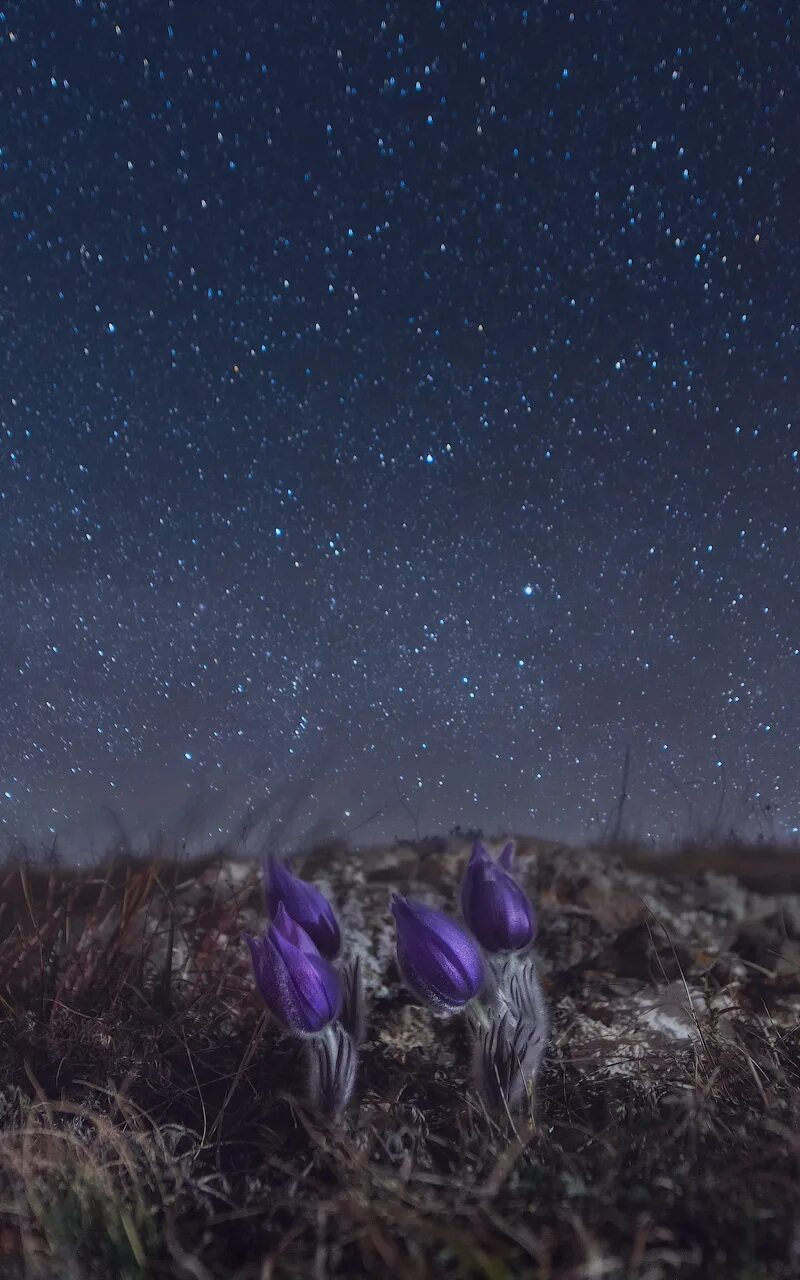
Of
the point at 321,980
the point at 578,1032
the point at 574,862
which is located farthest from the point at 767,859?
the point at 321,980

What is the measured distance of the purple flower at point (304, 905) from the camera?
67.7 inches

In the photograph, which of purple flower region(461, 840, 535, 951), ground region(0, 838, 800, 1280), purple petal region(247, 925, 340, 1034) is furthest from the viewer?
purple flower region(461, 840, 535, 951)

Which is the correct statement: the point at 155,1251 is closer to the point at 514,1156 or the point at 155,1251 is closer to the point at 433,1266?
the point at 433,1266

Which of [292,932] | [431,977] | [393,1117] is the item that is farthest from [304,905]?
[393,1117]

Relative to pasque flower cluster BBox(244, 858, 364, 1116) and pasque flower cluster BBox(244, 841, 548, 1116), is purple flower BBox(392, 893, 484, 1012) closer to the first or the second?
pasque flower cluster BBox(244, 841, 548, 1116)

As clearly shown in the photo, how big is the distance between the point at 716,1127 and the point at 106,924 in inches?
66.0

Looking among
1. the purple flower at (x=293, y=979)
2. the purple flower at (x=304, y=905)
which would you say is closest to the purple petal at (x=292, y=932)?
the purple flower at (x=293, y=979)

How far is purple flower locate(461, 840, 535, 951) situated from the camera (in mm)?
1642

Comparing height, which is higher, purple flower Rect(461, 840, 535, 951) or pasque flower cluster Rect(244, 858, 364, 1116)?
purple flower Rect(461, 840, 535, 951)

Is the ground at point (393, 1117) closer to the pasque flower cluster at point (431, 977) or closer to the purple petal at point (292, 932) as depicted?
the pasque flower cluster at point (431, 977)

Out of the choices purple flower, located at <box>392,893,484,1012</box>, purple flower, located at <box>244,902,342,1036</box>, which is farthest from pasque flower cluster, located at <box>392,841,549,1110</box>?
purple flower, located at <box>244,902,342,1036</box>

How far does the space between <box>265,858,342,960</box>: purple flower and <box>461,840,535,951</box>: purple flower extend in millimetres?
254

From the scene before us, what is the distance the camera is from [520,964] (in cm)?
170

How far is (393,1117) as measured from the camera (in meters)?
1.65
